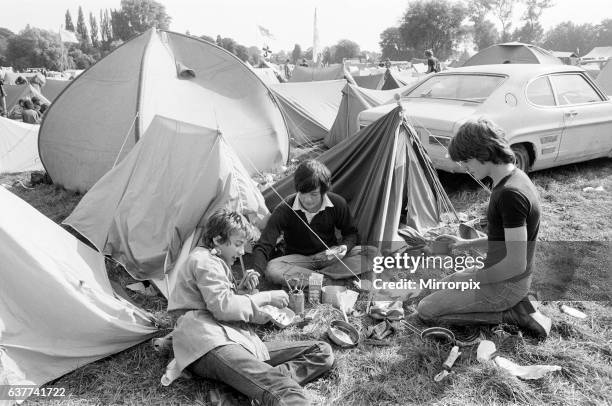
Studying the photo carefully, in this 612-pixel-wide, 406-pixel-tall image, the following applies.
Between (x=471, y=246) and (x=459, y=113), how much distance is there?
2.61m

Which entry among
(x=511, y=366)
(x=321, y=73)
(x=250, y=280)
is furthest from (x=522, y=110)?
(x=321, y=73)

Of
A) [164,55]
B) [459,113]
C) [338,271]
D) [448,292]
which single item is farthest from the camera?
[164,55]

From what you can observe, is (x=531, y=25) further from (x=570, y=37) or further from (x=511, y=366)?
(x=511, y=366)

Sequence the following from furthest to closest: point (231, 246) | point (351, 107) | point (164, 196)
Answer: point (351, 107), point (164, 196), point (231, 246)

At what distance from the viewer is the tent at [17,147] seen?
7.69 metres

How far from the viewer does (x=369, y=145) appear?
→ 4512 mm

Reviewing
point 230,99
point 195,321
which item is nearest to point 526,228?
point 195,321

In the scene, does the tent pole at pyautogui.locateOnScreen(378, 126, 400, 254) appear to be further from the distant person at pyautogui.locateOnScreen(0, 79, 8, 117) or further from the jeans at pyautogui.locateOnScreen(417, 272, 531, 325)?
the distant person at pyautogui.locateOnScreen(0, 79, 8, 117)

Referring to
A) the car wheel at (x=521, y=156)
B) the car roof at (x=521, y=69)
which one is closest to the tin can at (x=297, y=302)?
the car wheel at (x=521, y=156)

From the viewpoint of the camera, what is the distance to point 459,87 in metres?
6.19

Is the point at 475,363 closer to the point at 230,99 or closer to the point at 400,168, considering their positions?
the point at 400,168

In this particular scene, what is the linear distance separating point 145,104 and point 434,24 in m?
58.6

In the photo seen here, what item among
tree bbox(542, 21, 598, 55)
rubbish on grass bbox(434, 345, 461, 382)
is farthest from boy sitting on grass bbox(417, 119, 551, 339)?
tree bbox(542, 21, 598, 55)

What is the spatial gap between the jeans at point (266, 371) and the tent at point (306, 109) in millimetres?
6781
